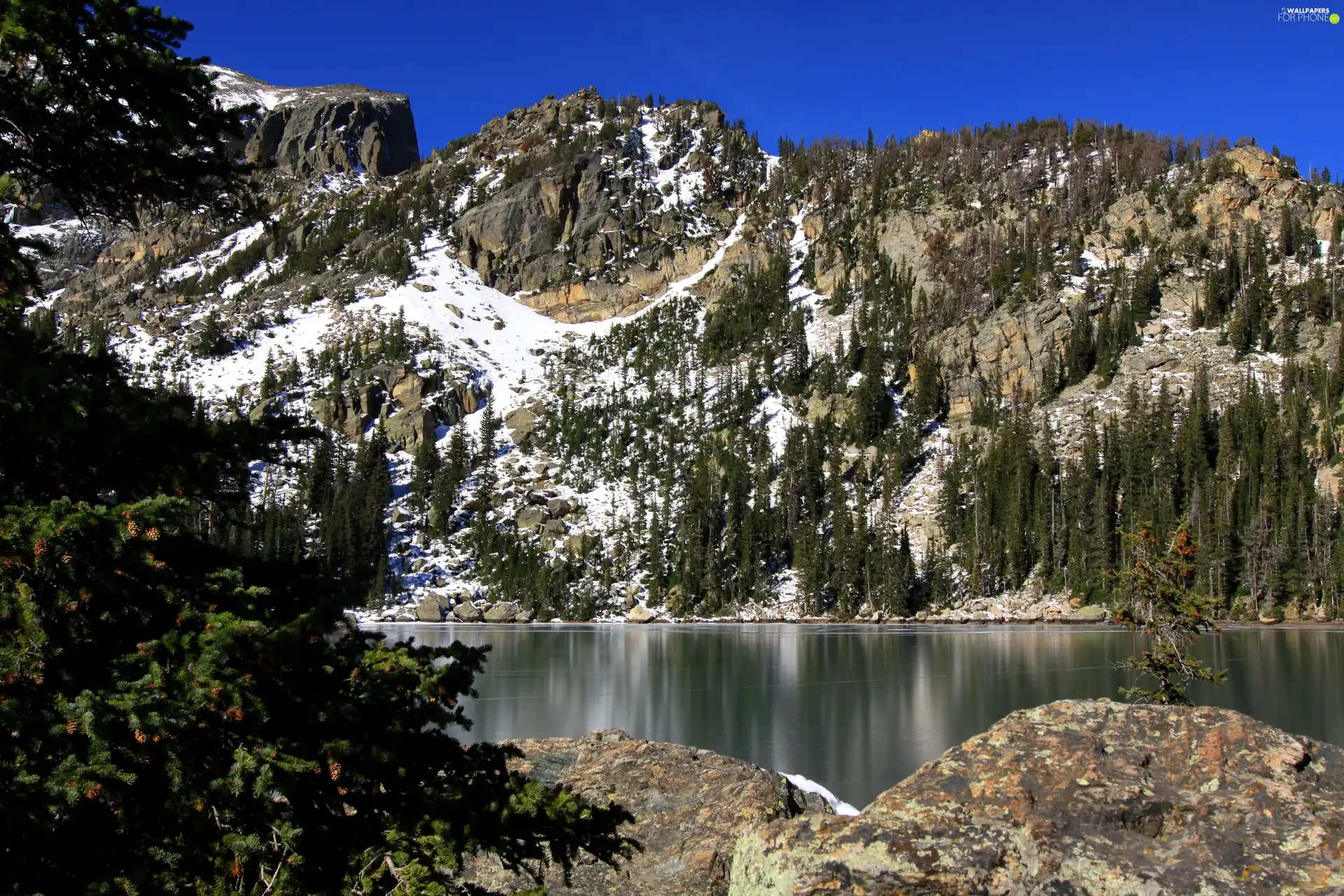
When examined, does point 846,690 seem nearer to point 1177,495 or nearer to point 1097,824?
point 1097,824

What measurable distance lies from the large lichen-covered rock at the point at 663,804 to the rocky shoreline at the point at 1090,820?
157 inches

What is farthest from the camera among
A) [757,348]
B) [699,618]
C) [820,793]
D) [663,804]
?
[757,348]

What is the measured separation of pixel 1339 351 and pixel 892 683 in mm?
96474

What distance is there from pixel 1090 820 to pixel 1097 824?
0.11ft

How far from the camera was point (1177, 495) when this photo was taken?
10719 cm

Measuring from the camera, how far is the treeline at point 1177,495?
95062 mm

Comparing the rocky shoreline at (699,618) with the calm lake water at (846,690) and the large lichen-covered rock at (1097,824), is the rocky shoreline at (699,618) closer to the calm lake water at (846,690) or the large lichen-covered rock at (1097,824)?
the calm lake water at (846,690)

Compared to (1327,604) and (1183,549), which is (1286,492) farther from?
(1183,549)

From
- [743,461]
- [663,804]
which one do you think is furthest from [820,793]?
[743,461]

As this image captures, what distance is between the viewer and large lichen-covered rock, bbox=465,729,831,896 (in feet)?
31.9

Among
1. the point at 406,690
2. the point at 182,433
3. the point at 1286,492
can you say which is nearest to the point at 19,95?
the point at 182,433

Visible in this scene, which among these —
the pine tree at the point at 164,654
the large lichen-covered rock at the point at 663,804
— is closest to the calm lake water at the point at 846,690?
the large lichen-covered rock at the point at 663,804

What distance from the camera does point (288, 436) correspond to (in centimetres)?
693

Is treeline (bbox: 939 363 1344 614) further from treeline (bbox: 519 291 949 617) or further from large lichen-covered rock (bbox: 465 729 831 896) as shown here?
large lichen-covered rock (bbox: 465 729 831 896)
